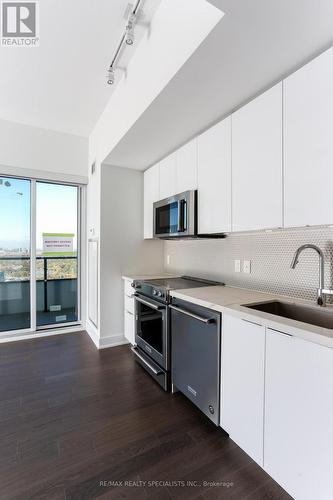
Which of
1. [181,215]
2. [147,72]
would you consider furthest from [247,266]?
[147,72]

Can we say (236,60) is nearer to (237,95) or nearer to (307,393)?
(237,95)

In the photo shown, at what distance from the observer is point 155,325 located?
2336 mm

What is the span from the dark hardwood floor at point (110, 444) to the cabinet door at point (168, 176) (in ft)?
6.26

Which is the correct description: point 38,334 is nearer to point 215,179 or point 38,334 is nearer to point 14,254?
point 14,254

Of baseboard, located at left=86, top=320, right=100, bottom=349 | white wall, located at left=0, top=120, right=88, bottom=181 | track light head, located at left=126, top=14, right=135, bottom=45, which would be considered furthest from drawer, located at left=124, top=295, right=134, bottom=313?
track light head, located at left=126, top=14, right=135, bottom=45

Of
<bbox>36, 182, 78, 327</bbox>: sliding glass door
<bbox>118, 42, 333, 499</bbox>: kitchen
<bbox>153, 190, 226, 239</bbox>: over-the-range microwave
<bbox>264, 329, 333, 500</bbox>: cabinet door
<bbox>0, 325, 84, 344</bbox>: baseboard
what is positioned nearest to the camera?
<bbox>264, 329, 333, 500</bbox>: cabinet door

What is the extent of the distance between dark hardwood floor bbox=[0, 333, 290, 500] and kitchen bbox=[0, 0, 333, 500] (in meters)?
0.01

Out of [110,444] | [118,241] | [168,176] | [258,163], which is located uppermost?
[168,176]

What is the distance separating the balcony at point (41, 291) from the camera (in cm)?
334

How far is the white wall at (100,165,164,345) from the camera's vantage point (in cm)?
306

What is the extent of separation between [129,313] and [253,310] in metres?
1.85

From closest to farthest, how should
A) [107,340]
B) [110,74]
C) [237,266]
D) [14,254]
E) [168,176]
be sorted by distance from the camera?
[110,74], [237,266], [168,176], [107,340], [14,254]

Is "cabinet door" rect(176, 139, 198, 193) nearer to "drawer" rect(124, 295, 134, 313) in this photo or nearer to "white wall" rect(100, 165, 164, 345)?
"white wall" rect(100, 165, 164, 345)

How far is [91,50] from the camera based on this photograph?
199 cm
